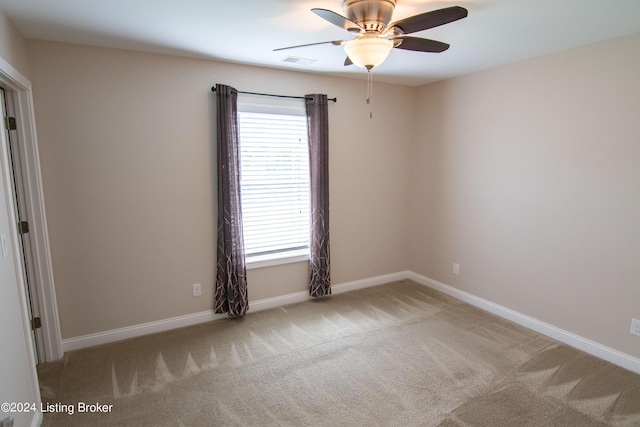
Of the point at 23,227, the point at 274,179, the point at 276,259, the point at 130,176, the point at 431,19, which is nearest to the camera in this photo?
the point at 431,19

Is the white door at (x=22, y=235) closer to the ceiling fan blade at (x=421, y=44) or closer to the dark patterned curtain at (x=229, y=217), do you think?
the dark patterned curtain at (x=229, y=217)

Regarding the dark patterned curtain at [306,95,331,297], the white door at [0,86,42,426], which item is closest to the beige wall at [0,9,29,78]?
the white door at [0,86,42,426]

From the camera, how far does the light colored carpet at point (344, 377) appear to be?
7.00 ft

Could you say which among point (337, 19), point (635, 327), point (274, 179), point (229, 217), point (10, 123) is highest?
point (337, 19)

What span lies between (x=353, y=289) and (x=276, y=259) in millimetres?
1133

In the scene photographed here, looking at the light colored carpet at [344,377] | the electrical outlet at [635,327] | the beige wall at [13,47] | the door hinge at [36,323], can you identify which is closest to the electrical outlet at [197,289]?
the light colored carpet at [344,377]

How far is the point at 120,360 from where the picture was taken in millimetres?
2725

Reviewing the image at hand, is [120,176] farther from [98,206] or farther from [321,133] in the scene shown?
[321,133]

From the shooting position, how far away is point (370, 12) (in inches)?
70.7

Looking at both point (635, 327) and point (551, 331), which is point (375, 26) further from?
point (551, 331)

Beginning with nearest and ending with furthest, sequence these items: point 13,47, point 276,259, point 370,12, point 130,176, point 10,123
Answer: point 370,12 < point 13,47 < point 10,123 < point 130,176 < point 276,259

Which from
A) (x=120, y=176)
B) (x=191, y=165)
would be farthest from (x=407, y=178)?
(x=120, y=176)

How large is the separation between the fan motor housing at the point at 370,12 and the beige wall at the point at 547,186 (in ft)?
6.38

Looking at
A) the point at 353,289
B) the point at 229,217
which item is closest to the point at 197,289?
the point at 229,217
